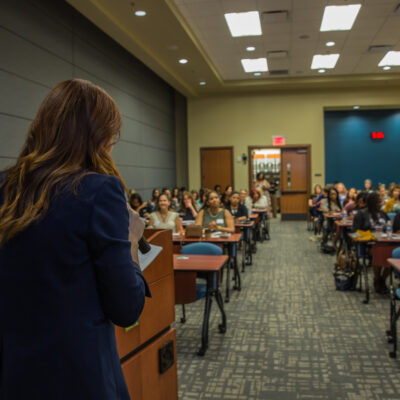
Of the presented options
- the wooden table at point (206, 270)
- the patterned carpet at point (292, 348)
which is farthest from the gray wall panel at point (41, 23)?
the patterned carpet at point (292, 348)

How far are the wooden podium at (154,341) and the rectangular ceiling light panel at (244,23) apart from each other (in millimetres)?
7747

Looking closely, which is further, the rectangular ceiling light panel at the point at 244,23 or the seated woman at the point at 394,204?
the rectangular ceiling light panel at the point at 244,23

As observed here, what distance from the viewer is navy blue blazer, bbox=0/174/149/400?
1.03 meters

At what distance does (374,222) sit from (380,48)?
6.85m

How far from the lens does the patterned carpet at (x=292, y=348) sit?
3.27 metres

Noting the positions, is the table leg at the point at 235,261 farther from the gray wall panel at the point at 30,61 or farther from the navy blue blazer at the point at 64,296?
the navy blue blazer at the point at 64,296

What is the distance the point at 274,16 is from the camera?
28.4ft

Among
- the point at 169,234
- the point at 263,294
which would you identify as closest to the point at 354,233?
the point at 263,294

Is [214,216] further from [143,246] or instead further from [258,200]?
[143,246]

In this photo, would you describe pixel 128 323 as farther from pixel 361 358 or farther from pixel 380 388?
pixel 361 358

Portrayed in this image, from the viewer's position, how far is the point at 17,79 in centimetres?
635

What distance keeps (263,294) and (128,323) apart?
5040mm

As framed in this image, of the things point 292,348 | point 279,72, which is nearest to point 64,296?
point 292,348

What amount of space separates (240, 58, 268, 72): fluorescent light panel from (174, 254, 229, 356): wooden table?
897cm
